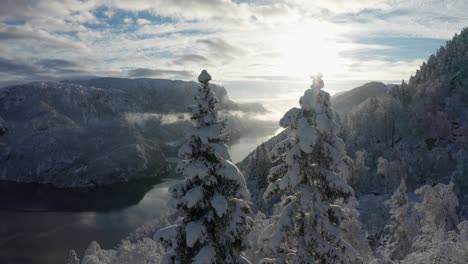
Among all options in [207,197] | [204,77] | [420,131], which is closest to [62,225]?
[420,131]

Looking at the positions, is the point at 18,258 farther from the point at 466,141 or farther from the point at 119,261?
the point at 466,141

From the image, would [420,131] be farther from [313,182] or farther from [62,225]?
[62,225]

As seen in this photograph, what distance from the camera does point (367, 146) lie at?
129250mm

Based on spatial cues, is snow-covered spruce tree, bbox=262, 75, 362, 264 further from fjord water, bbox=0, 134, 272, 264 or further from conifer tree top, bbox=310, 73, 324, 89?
fjord water, bbox=0, 134, 272, 264

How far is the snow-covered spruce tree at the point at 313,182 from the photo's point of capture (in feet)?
49.4

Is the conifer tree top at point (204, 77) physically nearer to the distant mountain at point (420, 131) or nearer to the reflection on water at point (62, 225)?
the distant mountain at point (420, 131)

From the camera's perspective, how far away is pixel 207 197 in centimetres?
1691

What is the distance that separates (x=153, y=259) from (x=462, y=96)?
129 m

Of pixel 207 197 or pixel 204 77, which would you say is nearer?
pixel 207 197

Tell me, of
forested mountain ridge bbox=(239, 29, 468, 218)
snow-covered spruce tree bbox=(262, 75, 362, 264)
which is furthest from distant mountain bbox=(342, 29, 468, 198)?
snow-covered spruce tree bbox=(262, 75, 362, 264)

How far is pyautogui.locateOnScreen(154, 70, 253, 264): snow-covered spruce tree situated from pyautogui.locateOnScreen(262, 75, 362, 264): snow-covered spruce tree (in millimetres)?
2043

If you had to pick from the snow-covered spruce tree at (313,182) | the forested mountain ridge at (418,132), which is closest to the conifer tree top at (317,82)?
the snow-covered spruce tree at (313,182)

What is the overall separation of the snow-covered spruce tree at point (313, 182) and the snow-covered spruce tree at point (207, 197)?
2043mm

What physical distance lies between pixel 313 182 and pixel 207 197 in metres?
4.51
